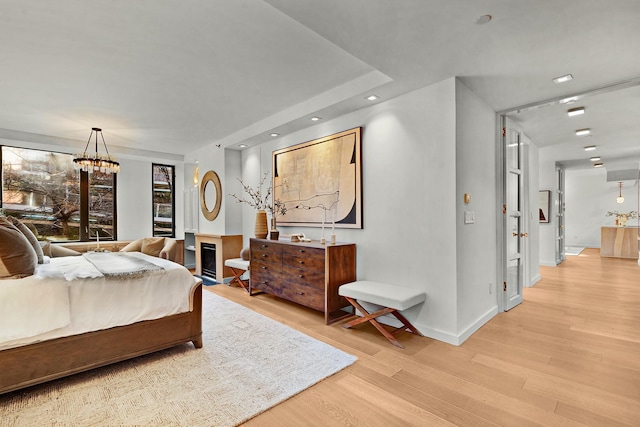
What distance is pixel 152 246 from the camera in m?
6.29

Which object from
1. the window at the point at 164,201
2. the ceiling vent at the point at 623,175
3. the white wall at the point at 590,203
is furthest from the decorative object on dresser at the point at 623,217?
the window at the point at 164,201

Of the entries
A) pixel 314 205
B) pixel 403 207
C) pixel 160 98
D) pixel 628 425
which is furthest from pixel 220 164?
pixel 628 425

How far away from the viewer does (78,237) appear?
6.25 m

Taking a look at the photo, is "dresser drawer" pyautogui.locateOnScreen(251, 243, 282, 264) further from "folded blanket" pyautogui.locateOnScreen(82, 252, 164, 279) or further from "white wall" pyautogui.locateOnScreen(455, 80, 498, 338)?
"white wall" pyautogui.locateOnScreen(455, 80, 498, 338)

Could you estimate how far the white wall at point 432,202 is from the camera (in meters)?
2.94

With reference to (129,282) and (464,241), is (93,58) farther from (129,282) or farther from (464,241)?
(464,241)

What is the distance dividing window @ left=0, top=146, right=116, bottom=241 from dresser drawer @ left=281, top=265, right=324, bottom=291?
488 cm

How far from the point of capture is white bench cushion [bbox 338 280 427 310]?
2.83m

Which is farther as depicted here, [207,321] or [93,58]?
[207,321]

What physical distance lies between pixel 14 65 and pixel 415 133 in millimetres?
3937

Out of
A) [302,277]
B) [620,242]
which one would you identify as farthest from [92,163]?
[620,242]

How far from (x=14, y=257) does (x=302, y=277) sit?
2556 mm

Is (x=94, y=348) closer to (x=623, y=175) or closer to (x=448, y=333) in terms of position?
(x=448, y=333)

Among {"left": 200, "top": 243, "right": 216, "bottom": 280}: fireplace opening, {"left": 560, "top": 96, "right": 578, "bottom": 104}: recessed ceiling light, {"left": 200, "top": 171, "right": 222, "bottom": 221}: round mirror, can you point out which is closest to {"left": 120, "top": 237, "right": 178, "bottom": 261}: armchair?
{"left": 200, "top": 243, "right": 216, "bottom": 280}: fireplace opening
